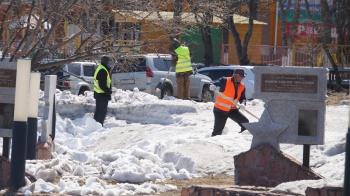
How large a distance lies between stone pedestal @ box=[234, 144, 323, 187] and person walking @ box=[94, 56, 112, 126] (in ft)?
28.3

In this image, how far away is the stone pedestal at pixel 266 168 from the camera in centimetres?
974

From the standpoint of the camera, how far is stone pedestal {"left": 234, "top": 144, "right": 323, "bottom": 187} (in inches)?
384

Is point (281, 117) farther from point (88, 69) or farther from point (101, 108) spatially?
point (88, 69)

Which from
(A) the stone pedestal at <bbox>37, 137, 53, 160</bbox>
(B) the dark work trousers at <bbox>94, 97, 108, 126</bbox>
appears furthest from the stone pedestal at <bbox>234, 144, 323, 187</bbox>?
(B) the dark work trousers at <bbox>94, 97, 108, 126</bbox>

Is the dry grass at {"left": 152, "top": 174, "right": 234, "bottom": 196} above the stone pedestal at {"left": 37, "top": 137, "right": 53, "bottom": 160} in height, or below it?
below

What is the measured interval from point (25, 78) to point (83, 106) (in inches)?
498

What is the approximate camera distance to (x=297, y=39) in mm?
46500

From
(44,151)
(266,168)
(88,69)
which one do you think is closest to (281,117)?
(266,168)

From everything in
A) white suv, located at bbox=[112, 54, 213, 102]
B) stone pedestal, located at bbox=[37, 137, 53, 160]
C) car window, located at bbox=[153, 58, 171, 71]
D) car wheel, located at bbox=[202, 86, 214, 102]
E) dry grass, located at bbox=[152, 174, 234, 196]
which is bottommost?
dry grass, located at bbox=[152, 174, 234, 196]

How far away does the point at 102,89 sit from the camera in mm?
18516

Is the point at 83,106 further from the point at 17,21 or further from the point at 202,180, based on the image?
the point at 202,180

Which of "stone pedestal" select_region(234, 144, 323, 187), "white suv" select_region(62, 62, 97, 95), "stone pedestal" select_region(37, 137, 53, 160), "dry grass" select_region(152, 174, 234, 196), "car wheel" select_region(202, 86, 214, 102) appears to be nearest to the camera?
"stone pedestal" select_region(234, 144, 323, 187)

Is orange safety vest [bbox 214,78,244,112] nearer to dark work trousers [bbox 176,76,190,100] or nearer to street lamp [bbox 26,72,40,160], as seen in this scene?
street lamp [bbox 26,72,40,160]

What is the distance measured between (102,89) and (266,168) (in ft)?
29.9
